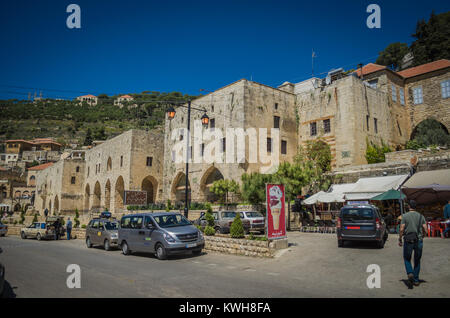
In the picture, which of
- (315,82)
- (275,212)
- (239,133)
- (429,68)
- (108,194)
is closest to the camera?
(275,212)

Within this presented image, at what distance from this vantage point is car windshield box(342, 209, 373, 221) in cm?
1063

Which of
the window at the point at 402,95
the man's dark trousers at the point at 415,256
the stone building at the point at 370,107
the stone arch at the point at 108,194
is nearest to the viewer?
the man's dark trousers at the point at 415,256

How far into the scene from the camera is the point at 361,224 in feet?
34.8

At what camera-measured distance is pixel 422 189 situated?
14.6 metres

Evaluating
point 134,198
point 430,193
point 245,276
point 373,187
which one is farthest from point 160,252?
point 134,198

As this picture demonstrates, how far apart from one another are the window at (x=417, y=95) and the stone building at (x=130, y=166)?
93.1ft

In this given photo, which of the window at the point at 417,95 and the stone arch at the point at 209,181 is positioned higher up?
the window at the point at 417,95

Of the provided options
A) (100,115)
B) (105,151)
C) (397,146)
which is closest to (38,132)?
(100,115)

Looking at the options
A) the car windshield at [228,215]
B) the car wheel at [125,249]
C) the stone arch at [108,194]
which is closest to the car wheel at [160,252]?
the car wheel at [125,249]

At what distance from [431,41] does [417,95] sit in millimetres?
13723

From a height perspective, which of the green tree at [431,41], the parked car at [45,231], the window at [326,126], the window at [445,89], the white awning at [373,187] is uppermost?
the green tree at [431,41]

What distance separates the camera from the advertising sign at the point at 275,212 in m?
10.6

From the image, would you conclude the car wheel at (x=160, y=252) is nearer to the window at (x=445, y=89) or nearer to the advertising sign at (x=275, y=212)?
the advertising sign at (x=275, y=212)

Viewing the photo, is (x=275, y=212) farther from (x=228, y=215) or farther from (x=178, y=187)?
(x=178, y=187)
